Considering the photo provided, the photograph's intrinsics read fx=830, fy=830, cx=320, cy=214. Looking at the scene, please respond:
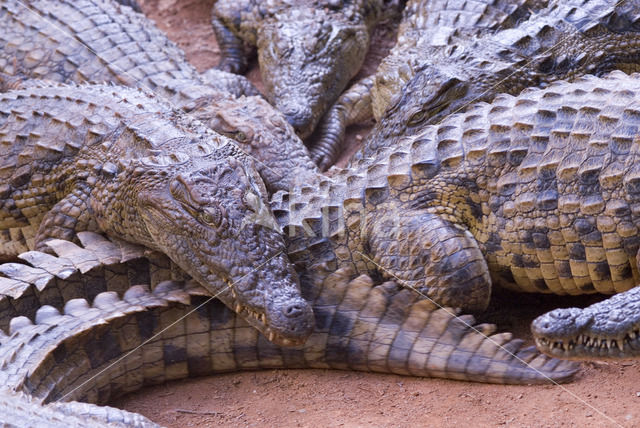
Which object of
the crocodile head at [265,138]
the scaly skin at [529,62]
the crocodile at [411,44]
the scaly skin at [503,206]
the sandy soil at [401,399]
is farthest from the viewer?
the crocodile at [411,44]

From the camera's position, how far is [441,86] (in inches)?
147

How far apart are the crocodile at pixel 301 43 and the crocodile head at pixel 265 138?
0.36m

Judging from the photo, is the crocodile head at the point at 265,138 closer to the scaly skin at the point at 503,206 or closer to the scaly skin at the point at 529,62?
the scaly skin at the point at 529,62

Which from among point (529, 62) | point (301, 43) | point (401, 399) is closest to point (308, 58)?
point (301, 43)

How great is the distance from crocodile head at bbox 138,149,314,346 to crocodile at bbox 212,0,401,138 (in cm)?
152

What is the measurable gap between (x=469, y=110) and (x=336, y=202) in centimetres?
65

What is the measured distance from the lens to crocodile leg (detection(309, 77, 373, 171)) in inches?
181

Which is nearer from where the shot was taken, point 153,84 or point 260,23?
point 153,84

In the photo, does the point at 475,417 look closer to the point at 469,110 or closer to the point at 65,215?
the point at 469,110

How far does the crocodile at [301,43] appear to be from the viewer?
478 centimetres

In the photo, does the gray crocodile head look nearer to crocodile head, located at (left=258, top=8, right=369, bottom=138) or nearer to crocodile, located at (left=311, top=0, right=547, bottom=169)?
crocodile, located at (left=311, top=0, right=547, bottom=169)

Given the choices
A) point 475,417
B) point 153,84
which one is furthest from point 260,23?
point 475,417

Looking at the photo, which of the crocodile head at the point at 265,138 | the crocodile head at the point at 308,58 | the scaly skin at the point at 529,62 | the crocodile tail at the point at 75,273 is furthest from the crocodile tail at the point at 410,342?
the crocodile head at the point at 308,58

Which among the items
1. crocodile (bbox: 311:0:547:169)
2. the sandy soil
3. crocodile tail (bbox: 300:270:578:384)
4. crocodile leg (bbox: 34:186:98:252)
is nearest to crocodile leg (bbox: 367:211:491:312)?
crocodile tail (bbox: 300:270:578:384)
